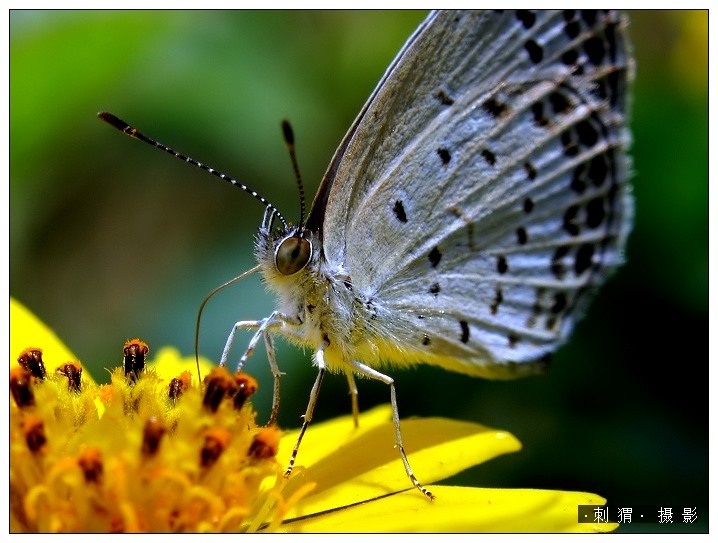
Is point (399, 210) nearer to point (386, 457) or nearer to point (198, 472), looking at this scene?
point (386, 457)

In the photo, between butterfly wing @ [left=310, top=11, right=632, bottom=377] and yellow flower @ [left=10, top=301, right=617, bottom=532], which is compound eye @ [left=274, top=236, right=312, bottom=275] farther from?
yellow flower @ [left=10, top=301, right=617, bottom=532]

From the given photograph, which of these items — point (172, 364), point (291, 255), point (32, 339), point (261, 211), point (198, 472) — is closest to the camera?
point (198, 472)

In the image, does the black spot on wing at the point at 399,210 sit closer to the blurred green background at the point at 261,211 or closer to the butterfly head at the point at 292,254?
the butterfly head at the point at 292,254

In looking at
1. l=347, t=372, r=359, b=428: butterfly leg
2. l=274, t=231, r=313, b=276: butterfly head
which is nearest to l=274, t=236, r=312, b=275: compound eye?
l=274, t=231, r=313, b=276: butterfly head

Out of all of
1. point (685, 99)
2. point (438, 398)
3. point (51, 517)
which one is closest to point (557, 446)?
point (438, 398)

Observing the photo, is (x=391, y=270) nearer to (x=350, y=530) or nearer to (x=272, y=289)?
(x=272, y=289)

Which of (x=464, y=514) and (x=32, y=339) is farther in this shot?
(x=32, y=339)

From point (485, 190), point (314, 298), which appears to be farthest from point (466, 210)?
point (314, 298)
